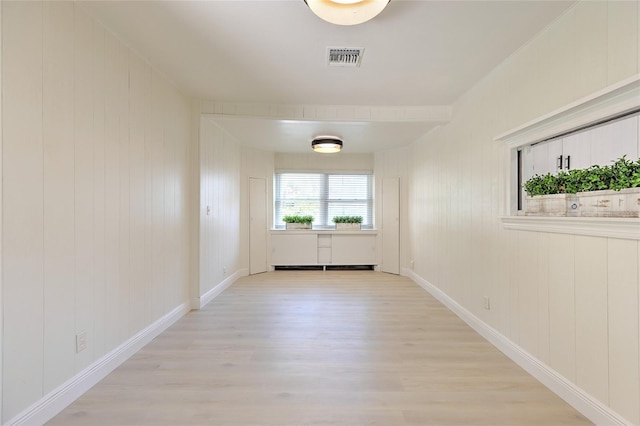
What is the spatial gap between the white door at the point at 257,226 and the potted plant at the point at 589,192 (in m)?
4.45

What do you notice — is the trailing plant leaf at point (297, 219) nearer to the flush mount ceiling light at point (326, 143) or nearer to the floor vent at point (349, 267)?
the floor vent at point (349, 267)

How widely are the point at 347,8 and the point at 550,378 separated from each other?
2691mm

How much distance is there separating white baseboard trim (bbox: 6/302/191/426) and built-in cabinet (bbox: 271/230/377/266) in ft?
10.8

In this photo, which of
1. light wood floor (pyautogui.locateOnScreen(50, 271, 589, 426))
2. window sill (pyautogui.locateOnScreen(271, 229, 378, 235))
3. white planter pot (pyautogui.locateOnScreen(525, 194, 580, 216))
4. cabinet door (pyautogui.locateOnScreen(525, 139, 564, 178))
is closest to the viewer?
light wood floor (pyautogui.locateOnScreen(50, 271, 589, 426))

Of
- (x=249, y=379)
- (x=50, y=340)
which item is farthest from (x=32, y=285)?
(x=249, y=379)

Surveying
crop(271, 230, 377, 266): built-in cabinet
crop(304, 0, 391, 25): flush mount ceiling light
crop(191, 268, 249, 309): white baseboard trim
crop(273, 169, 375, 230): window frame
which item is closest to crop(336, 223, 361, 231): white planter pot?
crop(271, 230, 377, 266): built-in cabinet

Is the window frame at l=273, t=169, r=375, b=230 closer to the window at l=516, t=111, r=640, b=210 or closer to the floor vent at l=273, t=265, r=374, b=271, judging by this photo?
the floor vent at l=273, t=265, r=374, b=271

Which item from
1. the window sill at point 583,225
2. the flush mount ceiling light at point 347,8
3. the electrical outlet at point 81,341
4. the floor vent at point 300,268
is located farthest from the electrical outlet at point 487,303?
the floor vent at point 300,268

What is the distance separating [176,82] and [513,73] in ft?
10.3

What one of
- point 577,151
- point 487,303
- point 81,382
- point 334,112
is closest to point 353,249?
point 334,112

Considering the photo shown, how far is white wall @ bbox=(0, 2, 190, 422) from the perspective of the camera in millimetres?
1521

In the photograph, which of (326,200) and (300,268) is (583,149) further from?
(300,268)

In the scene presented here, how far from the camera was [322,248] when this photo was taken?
6160 millimetres

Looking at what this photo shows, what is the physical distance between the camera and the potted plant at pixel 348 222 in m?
6.21
